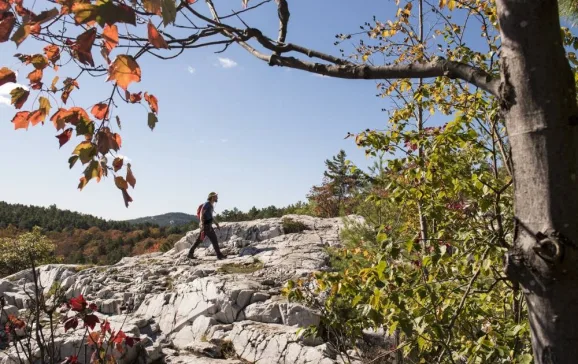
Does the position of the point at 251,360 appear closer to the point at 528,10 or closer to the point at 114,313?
the point at 114,313

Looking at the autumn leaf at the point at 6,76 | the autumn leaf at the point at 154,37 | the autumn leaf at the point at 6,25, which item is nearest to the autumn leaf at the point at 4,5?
the autumn leaf at the point at 6,25

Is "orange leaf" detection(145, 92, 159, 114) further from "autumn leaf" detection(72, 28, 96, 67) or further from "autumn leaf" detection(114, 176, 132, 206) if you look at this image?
"autumn leaf" detection(72, 28, 96, 67)

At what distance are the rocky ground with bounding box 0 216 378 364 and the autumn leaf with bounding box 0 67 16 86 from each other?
336 centimetres

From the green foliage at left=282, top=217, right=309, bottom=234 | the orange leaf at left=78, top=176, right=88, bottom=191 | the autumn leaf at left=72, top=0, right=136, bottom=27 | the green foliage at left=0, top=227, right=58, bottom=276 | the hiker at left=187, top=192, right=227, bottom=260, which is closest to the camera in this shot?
the autumn leaf at left=72, top=0, right=136, bottom=27

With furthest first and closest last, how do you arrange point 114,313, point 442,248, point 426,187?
point 114,313
point 426,187
point 442,248

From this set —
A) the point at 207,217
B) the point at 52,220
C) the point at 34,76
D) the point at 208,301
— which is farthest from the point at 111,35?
the point at 52,220

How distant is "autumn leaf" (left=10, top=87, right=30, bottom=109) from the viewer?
58.3 inches

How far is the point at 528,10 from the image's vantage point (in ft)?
3.74

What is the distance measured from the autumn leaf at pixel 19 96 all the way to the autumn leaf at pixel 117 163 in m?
0.38

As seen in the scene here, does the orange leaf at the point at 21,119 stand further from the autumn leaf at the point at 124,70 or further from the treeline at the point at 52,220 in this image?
the treeline at the point at 52,220

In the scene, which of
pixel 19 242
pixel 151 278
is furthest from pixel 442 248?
pixel 19 242

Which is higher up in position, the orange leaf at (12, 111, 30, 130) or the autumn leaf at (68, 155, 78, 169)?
the orange leaf at (12, 111, 30, 130)

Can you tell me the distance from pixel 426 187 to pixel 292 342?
4.77 meters

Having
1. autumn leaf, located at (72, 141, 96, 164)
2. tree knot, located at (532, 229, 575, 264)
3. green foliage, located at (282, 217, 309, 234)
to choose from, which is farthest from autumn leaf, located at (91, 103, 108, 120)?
green foliage, located at (282, 217, 309, 234)
